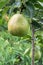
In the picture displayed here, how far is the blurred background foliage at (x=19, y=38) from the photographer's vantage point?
1074 millimetres

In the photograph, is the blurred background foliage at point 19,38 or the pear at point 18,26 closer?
the pear at point 18,26

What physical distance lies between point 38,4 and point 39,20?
110 mm

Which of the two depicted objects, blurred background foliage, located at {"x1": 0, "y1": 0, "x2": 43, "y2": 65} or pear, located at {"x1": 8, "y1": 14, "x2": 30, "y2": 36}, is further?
blurred background foliage, located at {"x1": 0, "y1": 0, "x2": 43, "y2": 65}

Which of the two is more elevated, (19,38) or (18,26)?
(18,26)

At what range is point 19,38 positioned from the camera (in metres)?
3.26

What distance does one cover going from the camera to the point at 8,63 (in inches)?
120

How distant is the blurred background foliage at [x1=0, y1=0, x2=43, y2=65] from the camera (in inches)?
42.3

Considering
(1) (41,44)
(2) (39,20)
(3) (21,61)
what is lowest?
(3) (21,61)

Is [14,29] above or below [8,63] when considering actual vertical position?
above

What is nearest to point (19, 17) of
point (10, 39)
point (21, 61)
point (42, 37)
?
point (42, 37)

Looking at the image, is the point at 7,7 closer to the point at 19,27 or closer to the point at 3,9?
the point at 3,9

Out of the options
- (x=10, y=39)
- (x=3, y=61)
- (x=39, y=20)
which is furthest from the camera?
(x=10, y=39)

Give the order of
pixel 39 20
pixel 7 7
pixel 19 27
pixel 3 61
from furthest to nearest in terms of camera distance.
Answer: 1. pixel 3 61
2. pixel 39 20
3. pixel 7 7
4. pixel 19 27

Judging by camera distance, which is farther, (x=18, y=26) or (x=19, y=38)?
(x=19, y=38)
